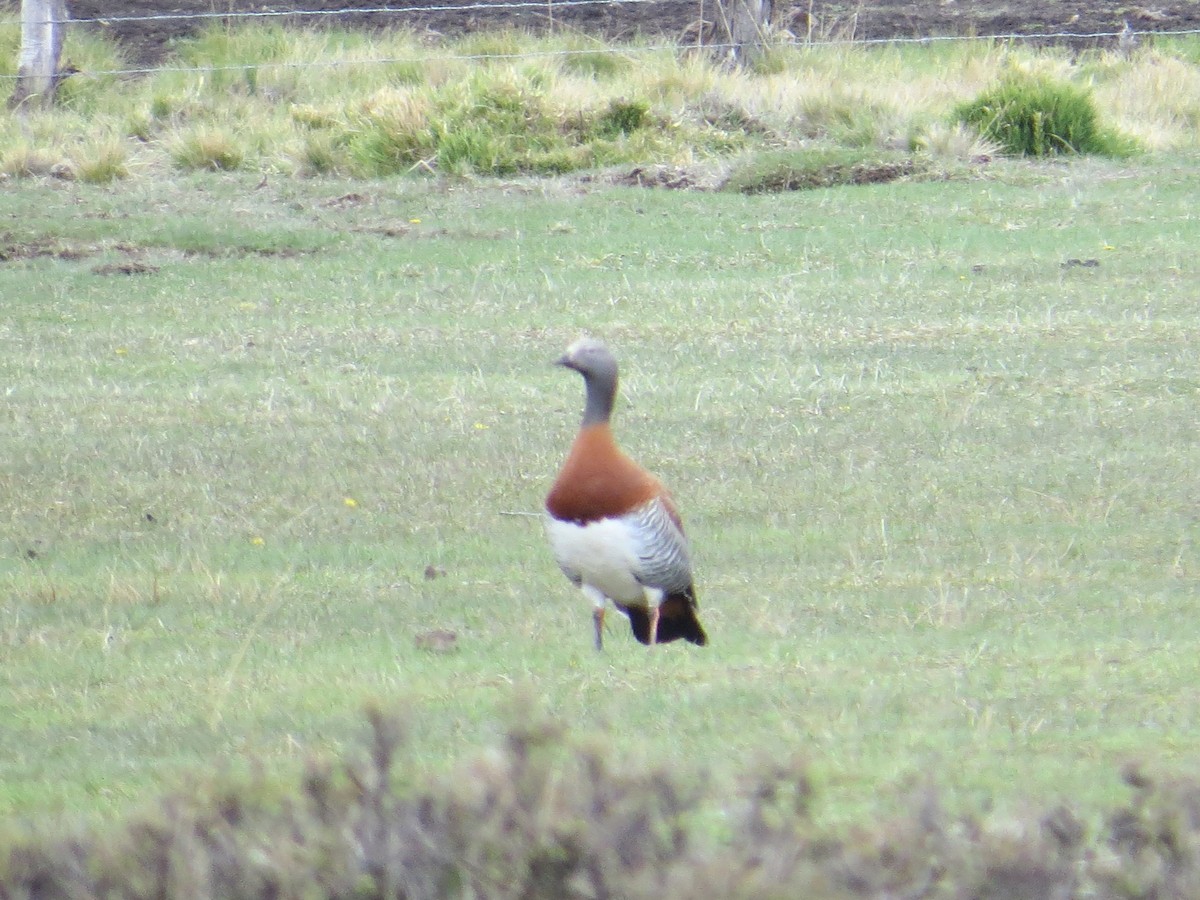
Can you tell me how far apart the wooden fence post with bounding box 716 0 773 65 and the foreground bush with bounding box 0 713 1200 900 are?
1809 cm

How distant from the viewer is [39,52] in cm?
1986

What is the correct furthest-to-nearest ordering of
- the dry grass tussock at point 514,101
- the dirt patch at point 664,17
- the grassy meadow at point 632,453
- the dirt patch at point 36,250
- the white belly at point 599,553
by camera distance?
1. the dirt patch at point 664,17
2. the dry grass tussock at point 514,101
3. the dirt patch at point 36,250
4. the white belly at point 599,553
5. the grassy meadow at point 632,453

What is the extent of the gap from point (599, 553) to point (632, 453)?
9.67ft

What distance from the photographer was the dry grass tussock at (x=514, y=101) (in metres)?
17.3

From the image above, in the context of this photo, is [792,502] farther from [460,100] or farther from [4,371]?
[460,100]

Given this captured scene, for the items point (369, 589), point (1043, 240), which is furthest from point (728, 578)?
point (1043, 240)

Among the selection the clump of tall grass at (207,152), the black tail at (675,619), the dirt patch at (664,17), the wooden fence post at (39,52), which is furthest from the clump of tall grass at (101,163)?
the black tail at (675,619)

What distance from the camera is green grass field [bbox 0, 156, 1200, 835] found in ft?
16.4

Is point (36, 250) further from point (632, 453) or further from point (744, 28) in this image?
point (744, 28)

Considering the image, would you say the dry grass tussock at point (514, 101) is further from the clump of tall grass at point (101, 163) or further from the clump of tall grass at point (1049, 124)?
the clump of tall grass at point (1049, 124)

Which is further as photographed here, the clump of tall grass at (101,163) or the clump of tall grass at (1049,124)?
the clump of tall grass at (1049,124)

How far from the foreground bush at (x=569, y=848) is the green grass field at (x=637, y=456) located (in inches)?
11.6

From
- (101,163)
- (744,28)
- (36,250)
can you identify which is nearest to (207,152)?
(101,163)

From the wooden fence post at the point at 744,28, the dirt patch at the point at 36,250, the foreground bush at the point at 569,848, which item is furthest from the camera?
the wooden fence post at the point at 744,28
